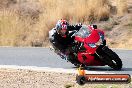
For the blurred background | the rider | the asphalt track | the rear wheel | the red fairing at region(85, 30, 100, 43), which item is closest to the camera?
the rear wheel

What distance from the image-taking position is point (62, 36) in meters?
14.5

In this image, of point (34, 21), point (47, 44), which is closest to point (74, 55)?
point (47, 44)

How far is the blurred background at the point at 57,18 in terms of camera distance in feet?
77.4

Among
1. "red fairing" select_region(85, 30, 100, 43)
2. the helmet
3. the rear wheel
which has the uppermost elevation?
the helmet

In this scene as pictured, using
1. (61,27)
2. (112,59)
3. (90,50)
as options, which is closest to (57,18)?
(61,27)

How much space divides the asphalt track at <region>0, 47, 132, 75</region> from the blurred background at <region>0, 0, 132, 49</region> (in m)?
4.28

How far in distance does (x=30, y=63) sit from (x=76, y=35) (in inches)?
85.6

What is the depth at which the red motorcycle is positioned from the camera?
14.0 m

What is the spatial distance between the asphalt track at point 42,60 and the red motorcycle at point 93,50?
218mm

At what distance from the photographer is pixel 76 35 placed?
14570mm

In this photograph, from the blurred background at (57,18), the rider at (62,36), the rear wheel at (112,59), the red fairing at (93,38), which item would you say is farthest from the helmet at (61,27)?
the blurred background at (57,18)

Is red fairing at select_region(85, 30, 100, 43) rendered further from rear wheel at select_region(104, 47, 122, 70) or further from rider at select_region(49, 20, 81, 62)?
rider at select_region(49, 20, 81, 62)

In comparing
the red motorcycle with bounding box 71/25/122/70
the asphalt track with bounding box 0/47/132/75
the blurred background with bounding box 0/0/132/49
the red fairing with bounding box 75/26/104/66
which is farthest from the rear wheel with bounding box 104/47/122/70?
the blurred background with bounding box 0/0/132/49

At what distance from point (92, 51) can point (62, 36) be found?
0.98 m
